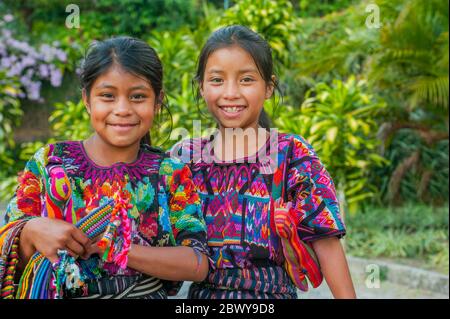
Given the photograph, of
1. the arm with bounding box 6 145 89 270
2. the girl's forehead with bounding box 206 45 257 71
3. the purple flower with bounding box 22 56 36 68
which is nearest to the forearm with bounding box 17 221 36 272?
the arm with bounding box 6 145 89 270

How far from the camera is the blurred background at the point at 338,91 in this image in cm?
505

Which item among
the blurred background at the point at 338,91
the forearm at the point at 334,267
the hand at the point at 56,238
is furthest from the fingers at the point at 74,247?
the blurred background at the point at 338,91

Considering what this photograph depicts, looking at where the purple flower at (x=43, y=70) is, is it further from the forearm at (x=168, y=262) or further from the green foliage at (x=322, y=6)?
the forearm at (x=168, y=262)

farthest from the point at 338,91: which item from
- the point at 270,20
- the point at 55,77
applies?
the point at 55,77

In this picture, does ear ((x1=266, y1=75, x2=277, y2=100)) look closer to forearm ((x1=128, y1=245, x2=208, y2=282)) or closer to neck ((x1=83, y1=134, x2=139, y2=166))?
neck ((x1=83, y1=134, x2=139, y2=166))

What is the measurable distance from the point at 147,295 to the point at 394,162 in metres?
6.62

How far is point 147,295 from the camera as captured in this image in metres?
1.75

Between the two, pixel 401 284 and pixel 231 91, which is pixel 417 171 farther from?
pixel 231 91

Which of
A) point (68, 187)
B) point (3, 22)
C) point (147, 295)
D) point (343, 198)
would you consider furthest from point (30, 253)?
point (3, 22)

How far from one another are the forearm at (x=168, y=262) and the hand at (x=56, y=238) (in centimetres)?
13

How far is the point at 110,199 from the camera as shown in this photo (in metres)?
1.68

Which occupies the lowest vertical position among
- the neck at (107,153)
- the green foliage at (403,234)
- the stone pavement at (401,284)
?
the stone pavement at (401,284)

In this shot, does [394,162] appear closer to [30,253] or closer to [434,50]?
[434,50]

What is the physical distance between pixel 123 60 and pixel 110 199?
391 mm
